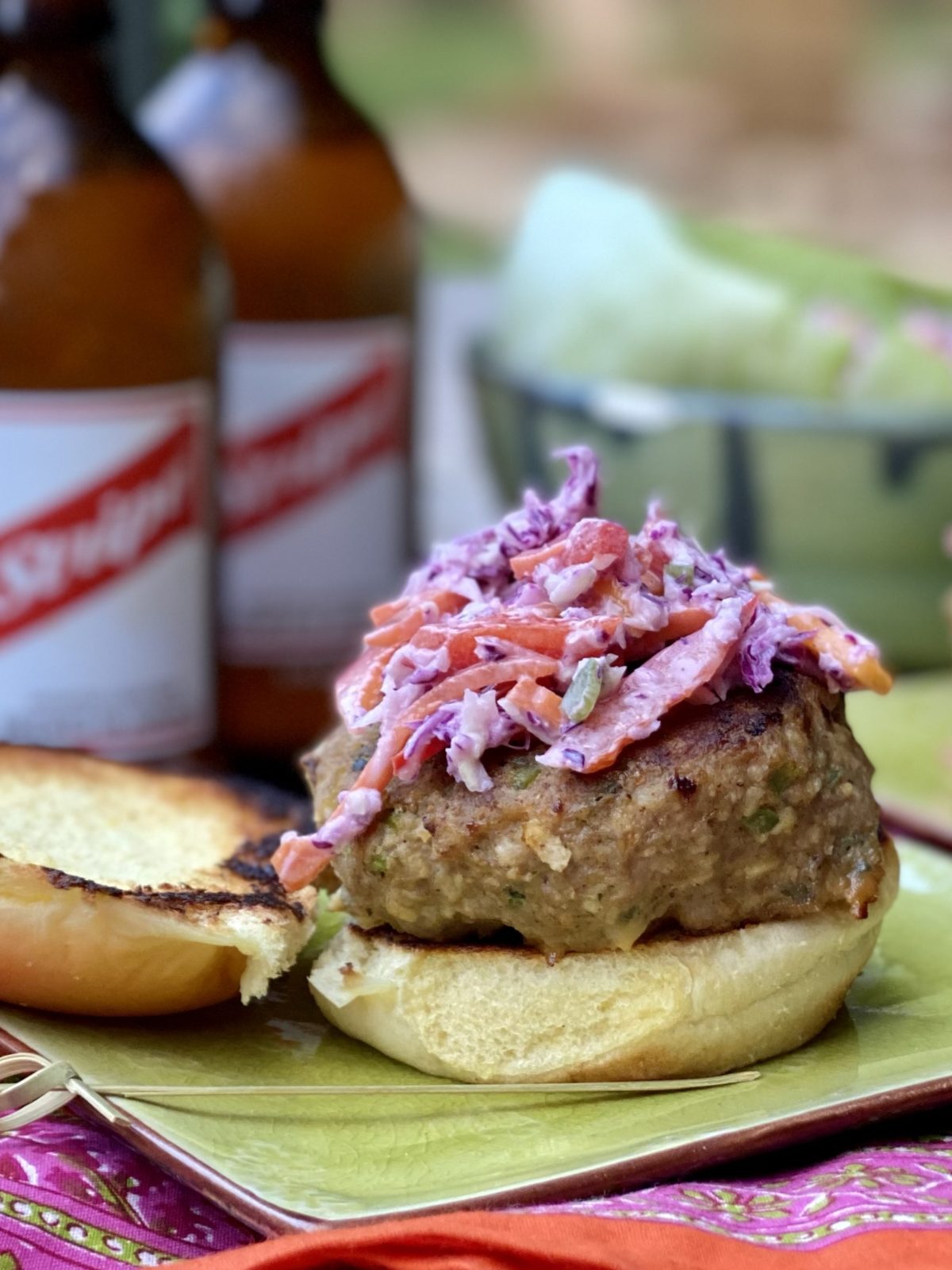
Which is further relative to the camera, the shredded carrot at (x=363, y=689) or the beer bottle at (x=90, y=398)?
the beer bottle at (x=90, y=398)

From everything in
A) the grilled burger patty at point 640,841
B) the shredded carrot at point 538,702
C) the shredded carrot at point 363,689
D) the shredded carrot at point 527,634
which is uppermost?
the shredded carrot at point 527,634

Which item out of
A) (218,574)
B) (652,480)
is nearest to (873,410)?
(652,480)

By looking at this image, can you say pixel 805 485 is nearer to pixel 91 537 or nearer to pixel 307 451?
pixel 307 451

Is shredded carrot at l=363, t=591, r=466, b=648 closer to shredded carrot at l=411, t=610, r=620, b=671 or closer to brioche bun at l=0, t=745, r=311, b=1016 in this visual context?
shredded carrot at l=411, t=610, r=620, b=671

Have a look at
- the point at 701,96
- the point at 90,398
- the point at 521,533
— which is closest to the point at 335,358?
the point at 90,398

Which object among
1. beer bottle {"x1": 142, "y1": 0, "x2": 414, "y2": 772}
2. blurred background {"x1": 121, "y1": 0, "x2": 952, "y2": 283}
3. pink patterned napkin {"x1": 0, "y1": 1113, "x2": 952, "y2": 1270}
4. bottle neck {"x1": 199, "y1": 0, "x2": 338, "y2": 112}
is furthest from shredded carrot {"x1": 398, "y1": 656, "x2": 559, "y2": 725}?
blurred background {"x1": 121, "y1": 0, "x2": 952, "y2": 283}

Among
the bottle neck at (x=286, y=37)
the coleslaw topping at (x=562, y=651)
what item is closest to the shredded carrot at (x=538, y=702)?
the coleslaw topping at (x=562, y=651)

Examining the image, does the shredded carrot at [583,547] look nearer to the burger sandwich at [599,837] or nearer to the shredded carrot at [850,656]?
the burger sandwich at [599,837]

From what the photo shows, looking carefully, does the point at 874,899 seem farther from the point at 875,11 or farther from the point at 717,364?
the point at 875,11
